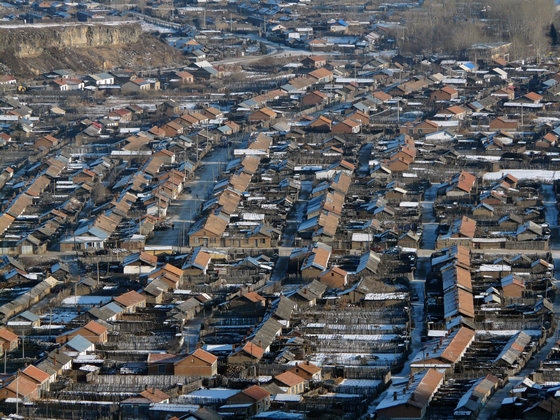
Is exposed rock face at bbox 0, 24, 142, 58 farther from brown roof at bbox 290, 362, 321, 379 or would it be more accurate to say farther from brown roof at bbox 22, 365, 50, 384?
brown roof at bbox 290, 362, 321, 379

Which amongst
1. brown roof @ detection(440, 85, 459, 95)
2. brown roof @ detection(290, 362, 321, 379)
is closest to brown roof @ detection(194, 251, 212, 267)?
brown roof @ detection(290, 362, 321, 379)

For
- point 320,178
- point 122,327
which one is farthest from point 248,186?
point 122,327

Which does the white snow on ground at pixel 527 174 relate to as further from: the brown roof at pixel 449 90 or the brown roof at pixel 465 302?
the brown roof at pixel 449 90

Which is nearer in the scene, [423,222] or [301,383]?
[301,383]

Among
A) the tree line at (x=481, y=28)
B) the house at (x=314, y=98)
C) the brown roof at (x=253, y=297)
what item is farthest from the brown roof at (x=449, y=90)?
the brown roof at (x=253, y=297)

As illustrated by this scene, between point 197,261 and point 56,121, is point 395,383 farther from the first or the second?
point 56,121
